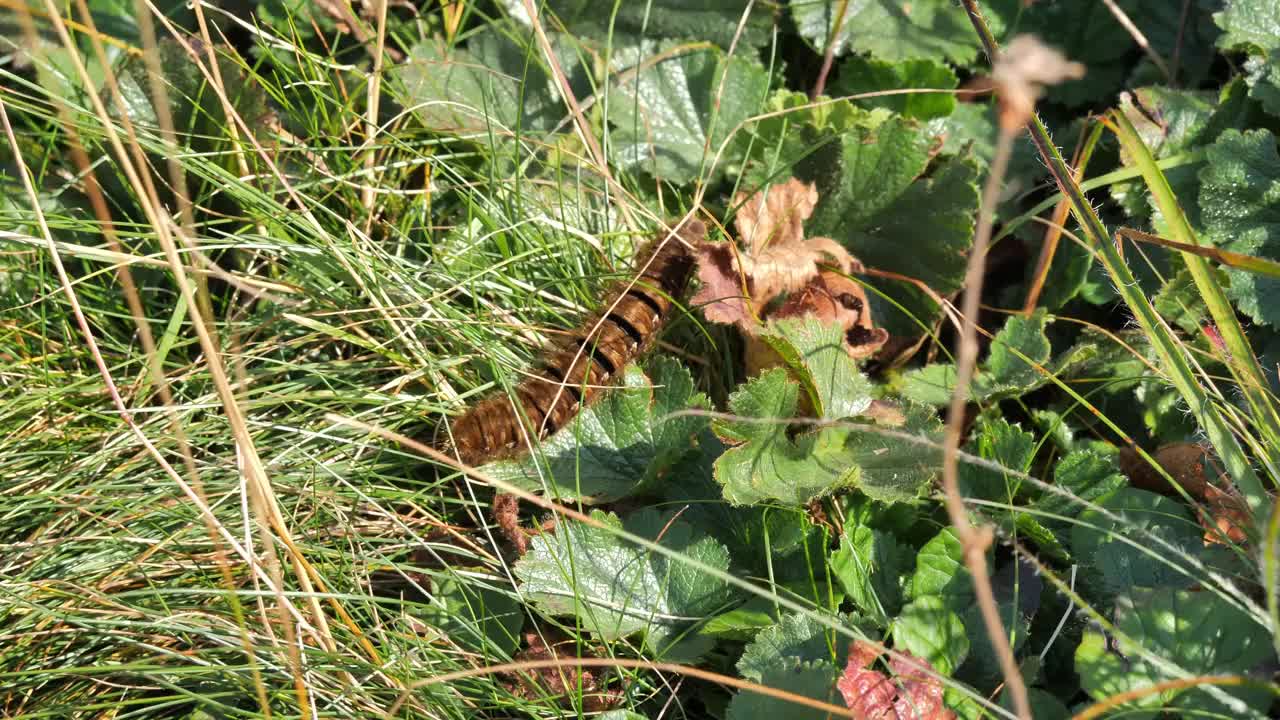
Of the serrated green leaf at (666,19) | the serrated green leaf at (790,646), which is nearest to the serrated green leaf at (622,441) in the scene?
the serrated green leaf at (790,646)

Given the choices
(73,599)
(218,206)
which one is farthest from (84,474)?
(218,206)

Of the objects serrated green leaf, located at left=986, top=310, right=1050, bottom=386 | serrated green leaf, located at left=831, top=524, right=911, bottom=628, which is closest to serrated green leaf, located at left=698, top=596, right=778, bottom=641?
serrated green leaf, located at left=831, top=524, right=911, bottom=628

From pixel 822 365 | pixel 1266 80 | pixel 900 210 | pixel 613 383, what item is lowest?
pixel 613 383

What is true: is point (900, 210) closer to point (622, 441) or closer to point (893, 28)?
point (893, 28)

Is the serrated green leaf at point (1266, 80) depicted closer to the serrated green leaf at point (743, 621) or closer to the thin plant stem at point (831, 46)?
the thin plant stem at point (831, 46)

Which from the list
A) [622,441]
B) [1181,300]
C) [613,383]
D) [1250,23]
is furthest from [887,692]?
[1250,23]
